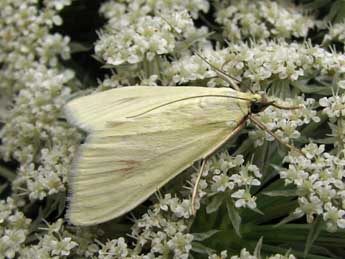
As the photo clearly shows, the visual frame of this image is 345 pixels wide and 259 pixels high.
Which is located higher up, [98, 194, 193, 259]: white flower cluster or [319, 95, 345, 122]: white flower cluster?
[319, 95, 345, 122]: white flower cluster

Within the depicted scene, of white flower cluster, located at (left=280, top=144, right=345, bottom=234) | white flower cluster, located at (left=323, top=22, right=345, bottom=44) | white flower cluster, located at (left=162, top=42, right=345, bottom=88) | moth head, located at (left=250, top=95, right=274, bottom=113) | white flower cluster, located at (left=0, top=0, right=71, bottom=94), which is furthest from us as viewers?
white flower cluster, located at (left=0, top=0, right=71, bottom=94)

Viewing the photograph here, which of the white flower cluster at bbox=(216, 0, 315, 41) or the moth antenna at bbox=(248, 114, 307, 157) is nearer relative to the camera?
the moth antenna at bbox=(248, 114, 307, 157)

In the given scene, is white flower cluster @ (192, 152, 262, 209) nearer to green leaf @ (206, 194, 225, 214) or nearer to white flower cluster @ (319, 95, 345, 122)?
green leaf @ (206, 194, 225, 214)

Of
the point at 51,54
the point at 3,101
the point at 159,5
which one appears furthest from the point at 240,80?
the point at 3,101

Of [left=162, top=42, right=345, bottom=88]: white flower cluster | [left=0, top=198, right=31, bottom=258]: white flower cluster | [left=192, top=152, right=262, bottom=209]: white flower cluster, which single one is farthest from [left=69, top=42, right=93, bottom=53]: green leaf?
[left=192, top=152, right=262, bottom=209]: white flower cluster

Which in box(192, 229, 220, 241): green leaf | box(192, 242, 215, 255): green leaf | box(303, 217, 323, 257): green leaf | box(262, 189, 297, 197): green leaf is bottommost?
box(192, 242, 215, 255): green leaf

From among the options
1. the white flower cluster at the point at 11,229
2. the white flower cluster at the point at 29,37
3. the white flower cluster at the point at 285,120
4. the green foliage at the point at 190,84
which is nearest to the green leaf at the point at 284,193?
the green foliage at the point at 190,84
